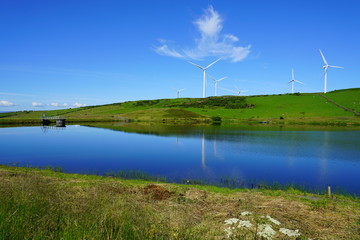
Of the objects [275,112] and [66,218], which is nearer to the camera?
[66,218]

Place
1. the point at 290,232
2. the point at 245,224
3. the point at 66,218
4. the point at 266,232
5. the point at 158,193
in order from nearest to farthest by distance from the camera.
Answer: the point at 66,218, the point at 266,232, the point at 290,232, the point at 245,224, the point at 158,193

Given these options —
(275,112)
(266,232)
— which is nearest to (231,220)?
(266,232)

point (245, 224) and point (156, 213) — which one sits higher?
point (156, 213)

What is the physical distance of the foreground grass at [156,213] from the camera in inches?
292

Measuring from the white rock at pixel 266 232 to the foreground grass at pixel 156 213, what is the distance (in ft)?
0.63

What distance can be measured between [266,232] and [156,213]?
4.58 meters

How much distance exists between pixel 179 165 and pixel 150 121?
10151 cm

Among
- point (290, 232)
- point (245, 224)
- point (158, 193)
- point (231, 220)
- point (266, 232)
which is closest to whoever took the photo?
point (266, 232)

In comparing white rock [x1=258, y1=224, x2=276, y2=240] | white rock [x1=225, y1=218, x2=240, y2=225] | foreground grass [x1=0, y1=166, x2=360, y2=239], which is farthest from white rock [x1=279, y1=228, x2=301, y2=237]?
white rock [x1=225, y1=218, x2=240, y2=225]

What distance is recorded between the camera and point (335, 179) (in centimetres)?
2664

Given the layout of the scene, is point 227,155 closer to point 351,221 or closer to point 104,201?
point 351,221

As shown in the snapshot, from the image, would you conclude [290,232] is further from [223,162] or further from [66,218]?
[223,162]

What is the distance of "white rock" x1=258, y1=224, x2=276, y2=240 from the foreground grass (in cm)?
19

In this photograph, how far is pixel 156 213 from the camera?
11297 mm
